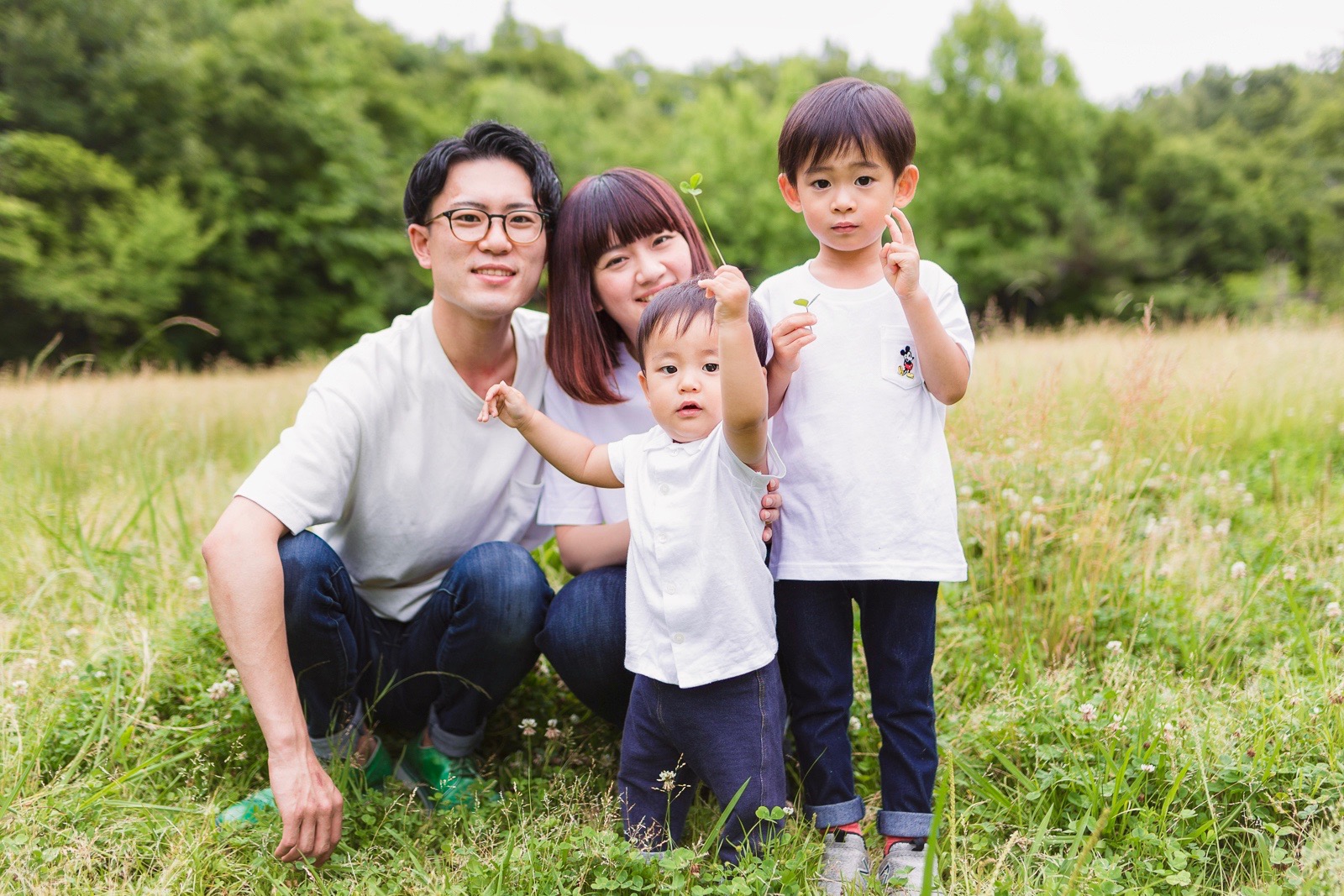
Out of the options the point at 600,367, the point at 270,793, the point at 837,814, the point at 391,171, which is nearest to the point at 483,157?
the point at 600,367

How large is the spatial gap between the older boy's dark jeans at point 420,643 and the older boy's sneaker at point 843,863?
0.87m

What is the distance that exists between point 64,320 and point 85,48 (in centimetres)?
517

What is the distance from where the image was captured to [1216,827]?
1.87 m

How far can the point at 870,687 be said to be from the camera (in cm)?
203

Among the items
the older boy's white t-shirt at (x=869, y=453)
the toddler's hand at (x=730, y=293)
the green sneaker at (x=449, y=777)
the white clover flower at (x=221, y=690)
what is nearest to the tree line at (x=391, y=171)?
the white clover flower at (x=221, y=690)

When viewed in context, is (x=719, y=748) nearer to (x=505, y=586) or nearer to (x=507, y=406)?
(x=505, y=586)

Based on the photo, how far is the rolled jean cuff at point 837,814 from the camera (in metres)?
1.99

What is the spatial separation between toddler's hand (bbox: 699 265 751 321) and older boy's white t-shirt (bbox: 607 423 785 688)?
0.29m

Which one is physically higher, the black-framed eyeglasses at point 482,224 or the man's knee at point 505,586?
the black-framed eyeglasses at point 482,224

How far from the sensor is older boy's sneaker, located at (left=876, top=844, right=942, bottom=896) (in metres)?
1.83

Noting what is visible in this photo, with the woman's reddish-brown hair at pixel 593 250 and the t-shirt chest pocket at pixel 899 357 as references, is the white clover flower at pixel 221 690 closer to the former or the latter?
the woman's reddish-brown hair at pixel 593 250

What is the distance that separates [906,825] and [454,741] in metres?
1.18

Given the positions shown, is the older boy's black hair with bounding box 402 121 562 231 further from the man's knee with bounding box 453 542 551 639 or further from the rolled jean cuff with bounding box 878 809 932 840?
the rolled jean cuff with bounding box 878 809 932 840

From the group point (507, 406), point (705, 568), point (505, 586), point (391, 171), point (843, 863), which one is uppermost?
point (391, 171)
